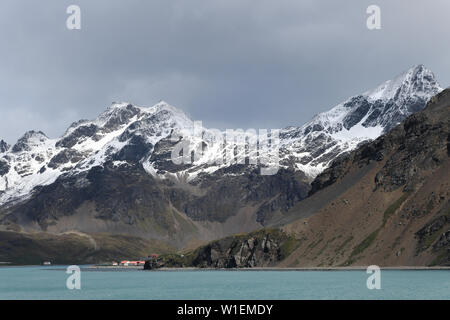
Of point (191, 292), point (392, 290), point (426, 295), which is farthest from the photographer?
point (191, 292)

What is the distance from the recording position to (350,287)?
502 feet
